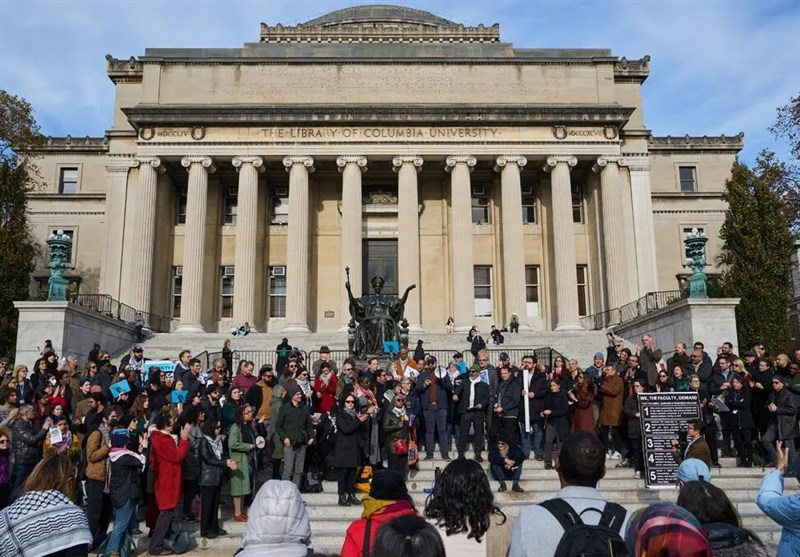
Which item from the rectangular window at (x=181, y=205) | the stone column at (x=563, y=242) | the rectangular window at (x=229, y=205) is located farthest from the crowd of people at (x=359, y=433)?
the rectangular window at (x=181, y=205)

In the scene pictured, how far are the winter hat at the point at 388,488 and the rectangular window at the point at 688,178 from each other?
44961 mm

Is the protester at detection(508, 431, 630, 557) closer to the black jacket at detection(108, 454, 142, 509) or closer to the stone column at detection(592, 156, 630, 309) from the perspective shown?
the black jacket at detection(108, 454, 142, 509)

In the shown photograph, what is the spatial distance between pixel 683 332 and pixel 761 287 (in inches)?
485

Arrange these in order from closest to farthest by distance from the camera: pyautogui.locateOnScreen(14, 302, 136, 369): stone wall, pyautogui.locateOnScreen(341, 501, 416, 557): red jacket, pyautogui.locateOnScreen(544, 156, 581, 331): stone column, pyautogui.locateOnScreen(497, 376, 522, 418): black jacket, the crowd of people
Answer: pyautogui.locateOnScreen(341, 501, 416, 557): red jacket
the crowd of people
pyautogui.locateOnScreen(497, 376, 522, 418): black jacket
pyautogui.locateOnScreen(14, 302, 136, 369): stone wall
pyautogui.locateOnScreen(544, 156, 581, 331): stone column

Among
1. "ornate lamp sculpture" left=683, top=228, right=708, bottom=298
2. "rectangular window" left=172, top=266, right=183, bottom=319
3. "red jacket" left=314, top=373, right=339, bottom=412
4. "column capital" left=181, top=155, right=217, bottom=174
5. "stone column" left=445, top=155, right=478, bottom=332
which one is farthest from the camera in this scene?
"rectangular window" left=172, top=266, right=183, bottom=319

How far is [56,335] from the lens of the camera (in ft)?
71.7

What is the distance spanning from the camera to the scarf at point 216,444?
10094mm

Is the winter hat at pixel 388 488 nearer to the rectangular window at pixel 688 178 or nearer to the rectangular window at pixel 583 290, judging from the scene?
the rectangular window at pixel 583 290

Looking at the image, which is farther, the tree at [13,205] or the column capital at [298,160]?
the column capital at [298,160]

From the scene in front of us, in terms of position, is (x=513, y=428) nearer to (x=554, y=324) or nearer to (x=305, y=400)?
(x=305, y=400)

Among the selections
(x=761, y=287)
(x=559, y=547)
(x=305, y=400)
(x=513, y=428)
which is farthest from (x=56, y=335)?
(x=761, y=287)

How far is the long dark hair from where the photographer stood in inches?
165

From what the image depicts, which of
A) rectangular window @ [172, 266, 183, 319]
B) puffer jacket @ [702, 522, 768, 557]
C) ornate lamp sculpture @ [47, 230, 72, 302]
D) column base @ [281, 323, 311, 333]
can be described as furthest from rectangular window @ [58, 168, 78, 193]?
puffer jacket @ [702, 522, 768, 557]

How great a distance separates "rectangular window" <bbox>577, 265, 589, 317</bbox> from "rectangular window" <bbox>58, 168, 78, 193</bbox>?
107 feet
